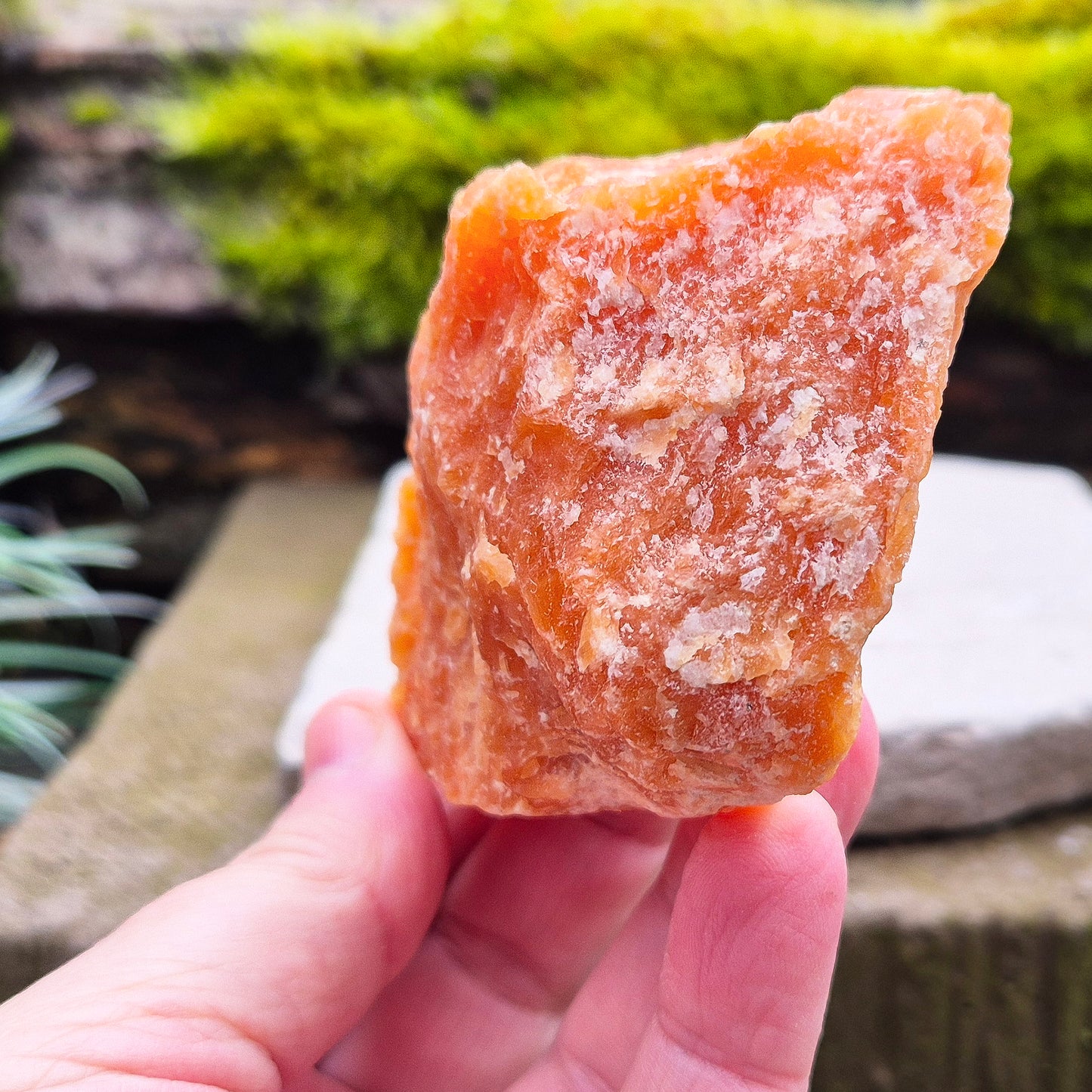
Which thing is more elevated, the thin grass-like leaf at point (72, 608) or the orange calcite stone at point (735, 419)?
the orange calcite stone at point (735, 419)

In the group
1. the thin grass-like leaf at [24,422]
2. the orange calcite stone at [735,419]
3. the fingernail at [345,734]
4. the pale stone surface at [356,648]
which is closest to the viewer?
the orange calcite stone at [735,419]

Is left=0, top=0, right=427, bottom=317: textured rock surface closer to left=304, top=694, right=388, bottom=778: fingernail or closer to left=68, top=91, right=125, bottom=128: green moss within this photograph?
left=68, top=91, right=125, bottom=128: green moss

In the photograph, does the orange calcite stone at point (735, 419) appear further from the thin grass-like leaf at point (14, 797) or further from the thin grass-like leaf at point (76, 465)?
the thin grass-like leaf at point (76, 465)

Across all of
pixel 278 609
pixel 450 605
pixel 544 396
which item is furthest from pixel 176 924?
pixel 278 609

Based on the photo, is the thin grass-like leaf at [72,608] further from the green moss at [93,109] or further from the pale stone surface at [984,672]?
the pale stone surface at [984,672]

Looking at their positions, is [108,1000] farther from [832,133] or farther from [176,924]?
[832,133]

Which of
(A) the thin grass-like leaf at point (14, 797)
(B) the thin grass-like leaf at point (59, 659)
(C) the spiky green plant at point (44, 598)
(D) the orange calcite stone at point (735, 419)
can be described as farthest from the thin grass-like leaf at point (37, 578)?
(D) the orange calcite stone at point (735, 419)

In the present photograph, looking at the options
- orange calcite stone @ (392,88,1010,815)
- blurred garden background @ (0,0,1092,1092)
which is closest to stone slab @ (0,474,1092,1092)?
blurred garden background @ (0,0,1092,1092)

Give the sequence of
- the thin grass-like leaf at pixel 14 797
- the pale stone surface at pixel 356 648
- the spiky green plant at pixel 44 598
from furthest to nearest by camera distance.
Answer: the spiky green plant at pixel 44 598 < the thin grass-like leaf at pixel 14 797 < the pale stone surface at pixel 356 648

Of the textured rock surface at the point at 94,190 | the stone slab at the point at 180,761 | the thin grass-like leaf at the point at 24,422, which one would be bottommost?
the stone slab at the point at 180,761

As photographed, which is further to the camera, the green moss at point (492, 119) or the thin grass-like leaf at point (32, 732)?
the green moss at point (492, 119)
